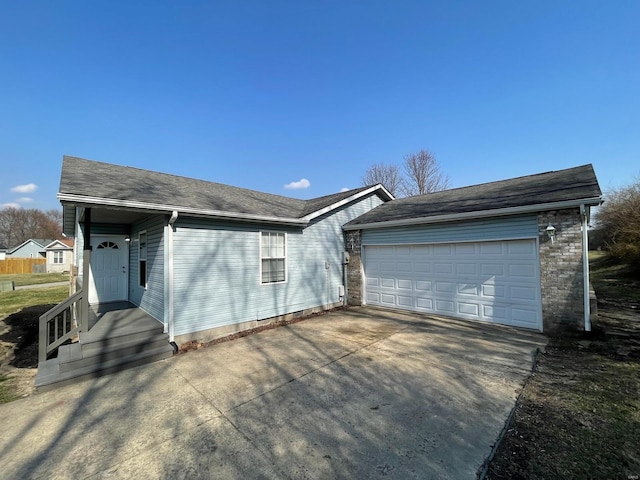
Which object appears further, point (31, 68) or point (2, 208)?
point (2, 208)

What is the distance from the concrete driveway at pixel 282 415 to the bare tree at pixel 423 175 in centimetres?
2135

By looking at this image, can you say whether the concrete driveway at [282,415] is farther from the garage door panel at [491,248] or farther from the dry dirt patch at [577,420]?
the garage door panel at [491,248]

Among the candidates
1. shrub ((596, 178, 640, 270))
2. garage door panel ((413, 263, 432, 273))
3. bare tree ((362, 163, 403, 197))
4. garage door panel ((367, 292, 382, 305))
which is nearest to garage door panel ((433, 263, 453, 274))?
garage door panel ((413, 263, 432, 273))

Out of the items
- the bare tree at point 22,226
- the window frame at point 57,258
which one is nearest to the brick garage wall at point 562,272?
the window frame at point 57,258

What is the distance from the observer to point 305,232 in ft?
29.7

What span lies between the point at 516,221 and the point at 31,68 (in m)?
15.2

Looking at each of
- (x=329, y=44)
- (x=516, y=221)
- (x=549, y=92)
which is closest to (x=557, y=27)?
(x=549, y=92)

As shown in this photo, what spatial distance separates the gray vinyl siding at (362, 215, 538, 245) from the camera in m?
6.84

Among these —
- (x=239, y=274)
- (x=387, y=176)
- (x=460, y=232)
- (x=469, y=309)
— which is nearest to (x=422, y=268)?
(x=460, y=232)

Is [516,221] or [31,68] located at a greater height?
[31,68]

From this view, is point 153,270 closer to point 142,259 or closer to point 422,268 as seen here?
point 142,259

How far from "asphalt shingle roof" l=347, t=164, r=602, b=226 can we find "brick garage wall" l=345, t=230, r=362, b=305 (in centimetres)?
61

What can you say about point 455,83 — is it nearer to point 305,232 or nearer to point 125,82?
point 305,232

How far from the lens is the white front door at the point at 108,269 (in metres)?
9.12
